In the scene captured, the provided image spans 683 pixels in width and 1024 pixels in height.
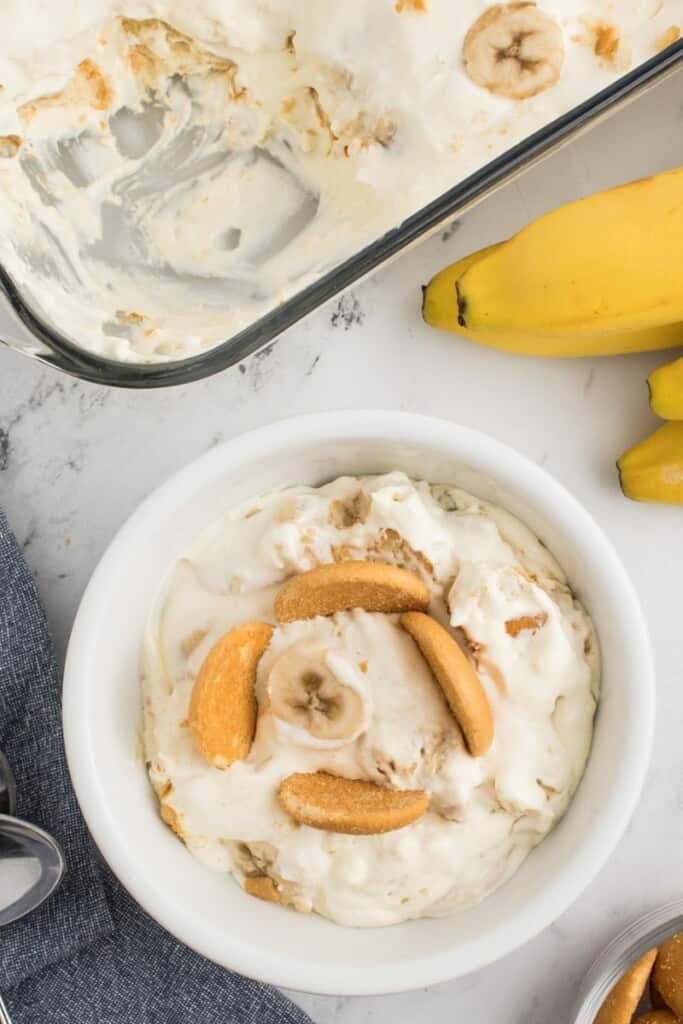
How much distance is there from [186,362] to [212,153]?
231 millimetres

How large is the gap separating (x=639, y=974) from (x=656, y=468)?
479 millimetres

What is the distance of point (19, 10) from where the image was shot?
3.10ft

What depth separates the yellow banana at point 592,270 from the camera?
0.95 meters

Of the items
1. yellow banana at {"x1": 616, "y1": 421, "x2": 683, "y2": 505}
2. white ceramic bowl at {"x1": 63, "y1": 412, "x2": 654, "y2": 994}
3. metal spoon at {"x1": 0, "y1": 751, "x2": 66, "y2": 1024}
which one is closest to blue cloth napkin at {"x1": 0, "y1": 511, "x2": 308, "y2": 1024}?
metal spoon at {"x1": 0, "y1": 751, "x2": 66, "y2": 1024}

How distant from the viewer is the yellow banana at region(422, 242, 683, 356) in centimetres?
105

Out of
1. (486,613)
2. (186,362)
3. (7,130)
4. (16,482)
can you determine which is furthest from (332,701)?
(7,130)

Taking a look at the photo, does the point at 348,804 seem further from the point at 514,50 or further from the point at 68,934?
the point at 514,50

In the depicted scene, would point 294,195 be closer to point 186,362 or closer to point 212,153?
point 212,153

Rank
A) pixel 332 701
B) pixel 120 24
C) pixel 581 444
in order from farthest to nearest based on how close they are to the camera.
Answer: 1. pixel 581 444
2. pixel 120 24
3. pixel 332 701

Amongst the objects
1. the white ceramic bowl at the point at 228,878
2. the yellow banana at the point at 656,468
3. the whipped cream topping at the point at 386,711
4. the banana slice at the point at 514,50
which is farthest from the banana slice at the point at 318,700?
the banana slice at the point at 514,50

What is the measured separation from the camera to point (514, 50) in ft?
3.08

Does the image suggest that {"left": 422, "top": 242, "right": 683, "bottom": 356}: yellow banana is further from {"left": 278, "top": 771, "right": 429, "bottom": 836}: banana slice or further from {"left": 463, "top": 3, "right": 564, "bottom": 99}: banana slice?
{"left": 278, "top": 771, "right": 429, "bottom": 836}: banana slice

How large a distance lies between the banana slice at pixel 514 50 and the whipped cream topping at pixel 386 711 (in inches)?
14.1

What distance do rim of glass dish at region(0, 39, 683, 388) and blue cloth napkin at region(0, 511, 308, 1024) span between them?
0.71ft
